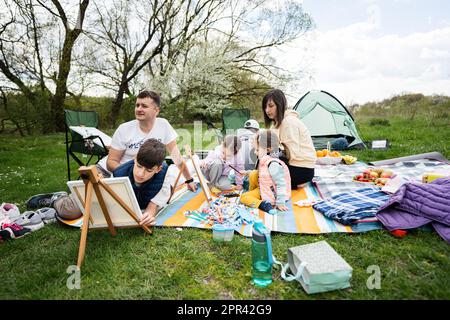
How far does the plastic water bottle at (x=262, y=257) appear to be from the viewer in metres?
1.65

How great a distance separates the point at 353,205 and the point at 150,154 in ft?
6.02

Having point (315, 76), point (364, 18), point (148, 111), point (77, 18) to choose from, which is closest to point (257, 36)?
point (315, 76)

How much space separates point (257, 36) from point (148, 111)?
8673mm

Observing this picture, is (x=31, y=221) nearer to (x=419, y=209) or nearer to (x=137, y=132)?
(x=137, y=132)

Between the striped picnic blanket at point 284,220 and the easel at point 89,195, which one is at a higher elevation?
the easel at point 89,195

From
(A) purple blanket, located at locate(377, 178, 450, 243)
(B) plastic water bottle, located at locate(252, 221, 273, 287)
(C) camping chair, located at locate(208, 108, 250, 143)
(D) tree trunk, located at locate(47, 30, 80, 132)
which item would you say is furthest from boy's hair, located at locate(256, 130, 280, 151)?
(D) tree trunk, located at locate(47, 30, 80, 132)

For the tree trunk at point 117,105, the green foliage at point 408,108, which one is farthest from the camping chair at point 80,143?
the green foliage at point 408,108

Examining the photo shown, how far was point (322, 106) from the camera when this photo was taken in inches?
253


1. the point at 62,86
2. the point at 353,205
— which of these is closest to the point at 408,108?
the point at 353,205

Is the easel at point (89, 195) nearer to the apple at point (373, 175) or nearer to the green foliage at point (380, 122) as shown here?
the apple at point (373, 175)

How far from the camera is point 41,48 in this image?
30.5ft

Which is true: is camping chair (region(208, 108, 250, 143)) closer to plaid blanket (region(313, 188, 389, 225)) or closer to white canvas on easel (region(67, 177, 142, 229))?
plaid blanket (region(313, 188, 389, 225))

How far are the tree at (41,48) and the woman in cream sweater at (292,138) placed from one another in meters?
8.35
